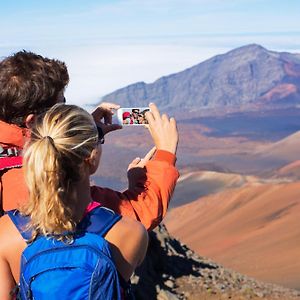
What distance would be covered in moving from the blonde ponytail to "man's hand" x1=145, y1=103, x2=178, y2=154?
0.46 meters

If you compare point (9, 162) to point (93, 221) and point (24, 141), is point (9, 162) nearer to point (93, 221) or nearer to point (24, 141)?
point (24, 141)

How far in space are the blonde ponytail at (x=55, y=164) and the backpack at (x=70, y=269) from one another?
6 centimetres

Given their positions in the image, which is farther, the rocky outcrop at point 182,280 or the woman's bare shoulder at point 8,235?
the rocky outcrop at point 182,280

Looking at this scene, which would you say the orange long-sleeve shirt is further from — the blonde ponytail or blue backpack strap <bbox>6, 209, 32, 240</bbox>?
the blonde ponytail

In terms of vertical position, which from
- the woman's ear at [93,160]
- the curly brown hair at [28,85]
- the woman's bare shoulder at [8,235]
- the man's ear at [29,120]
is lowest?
the woman's bare shoulder at [8,235]

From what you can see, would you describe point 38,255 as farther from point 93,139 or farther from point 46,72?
point 46,72

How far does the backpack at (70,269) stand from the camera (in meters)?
2.68

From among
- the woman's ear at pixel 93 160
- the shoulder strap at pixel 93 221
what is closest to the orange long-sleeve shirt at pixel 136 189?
the shoulder strap at pixel 93 221

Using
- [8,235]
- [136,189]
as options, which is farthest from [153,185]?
[8,235]

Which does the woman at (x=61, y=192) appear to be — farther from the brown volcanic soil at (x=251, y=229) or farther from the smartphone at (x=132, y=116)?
the brown volcanic soil at (x=251, y=229)

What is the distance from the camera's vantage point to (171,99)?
14762 centimetres

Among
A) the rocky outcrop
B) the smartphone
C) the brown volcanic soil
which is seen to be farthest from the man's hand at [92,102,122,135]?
the brown volcanic soil

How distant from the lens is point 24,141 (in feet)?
9.69

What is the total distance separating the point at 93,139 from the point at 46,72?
356 mm
